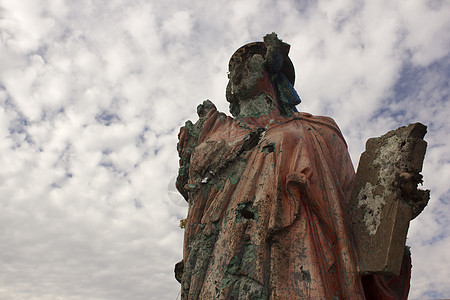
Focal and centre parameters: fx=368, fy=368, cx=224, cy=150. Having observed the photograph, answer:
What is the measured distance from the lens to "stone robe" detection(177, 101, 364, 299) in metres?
3.06

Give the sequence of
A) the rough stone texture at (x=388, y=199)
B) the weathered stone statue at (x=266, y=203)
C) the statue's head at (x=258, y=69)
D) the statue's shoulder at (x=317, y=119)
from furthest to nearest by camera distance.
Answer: the statue's head at (x=258, y=69) → the statue's shoulder at (x=317, y=119) → the weathered stone statue at (x=266, y=203) → the rough stone texture at (x=388, y=199)

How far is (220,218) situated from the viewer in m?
Result: 3.74

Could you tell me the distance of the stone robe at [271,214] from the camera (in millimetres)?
3064

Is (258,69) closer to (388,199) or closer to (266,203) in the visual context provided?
(266,203)

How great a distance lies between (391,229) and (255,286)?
3.95 feet

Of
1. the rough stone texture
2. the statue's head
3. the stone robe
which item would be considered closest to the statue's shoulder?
the stone robe

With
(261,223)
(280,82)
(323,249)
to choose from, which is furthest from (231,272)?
(280,82)

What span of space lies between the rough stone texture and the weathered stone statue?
4.6 inches

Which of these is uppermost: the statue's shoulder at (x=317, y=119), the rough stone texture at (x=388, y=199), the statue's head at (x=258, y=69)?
the statue's head at (x=258, y=69)

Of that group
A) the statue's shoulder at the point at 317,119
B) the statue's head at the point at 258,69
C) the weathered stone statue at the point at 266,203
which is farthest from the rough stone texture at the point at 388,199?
the statue's head at the point at 258,69

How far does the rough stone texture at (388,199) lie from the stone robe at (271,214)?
0.14 m

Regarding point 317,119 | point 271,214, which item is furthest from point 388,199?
point 317,119

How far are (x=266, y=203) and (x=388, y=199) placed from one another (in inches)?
41.8

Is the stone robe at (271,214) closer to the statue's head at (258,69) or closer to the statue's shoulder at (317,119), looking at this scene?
the statue's shoulder at (317,119)
